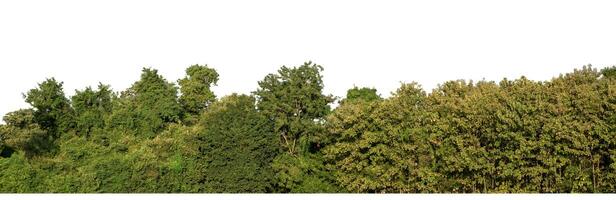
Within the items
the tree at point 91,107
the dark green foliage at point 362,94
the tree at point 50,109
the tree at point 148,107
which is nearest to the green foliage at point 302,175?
the dark green foliage at point 362,94

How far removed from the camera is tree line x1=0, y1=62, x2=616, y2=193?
1811 inches

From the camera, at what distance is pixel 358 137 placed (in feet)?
183

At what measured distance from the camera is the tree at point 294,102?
62.0m

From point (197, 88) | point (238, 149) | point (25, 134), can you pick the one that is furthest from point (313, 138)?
point (25, 134)

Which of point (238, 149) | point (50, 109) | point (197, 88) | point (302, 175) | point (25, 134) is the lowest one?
point (302, 175)

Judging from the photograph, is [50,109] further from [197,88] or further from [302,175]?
[302,175]

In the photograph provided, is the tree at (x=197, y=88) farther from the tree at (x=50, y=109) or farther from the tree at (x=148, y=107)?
the tree at (x=50, y=109)

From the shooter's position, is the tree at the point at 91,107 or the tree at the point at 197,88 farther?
the tree at the point at 197,88

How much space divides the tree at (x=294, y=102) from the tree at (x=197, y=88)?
37.9 feet

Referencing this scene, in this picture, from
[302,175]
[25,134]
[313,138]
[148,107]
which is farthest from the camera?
[148,107]

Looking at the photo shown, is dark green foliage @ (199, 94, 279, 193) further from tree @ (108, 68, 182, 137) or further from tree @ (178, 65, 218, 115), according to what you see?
tree @ (178, 65, 218, 115)

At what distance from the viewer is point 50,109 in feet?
238

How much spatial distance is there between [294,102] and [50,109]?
26.6 metres
